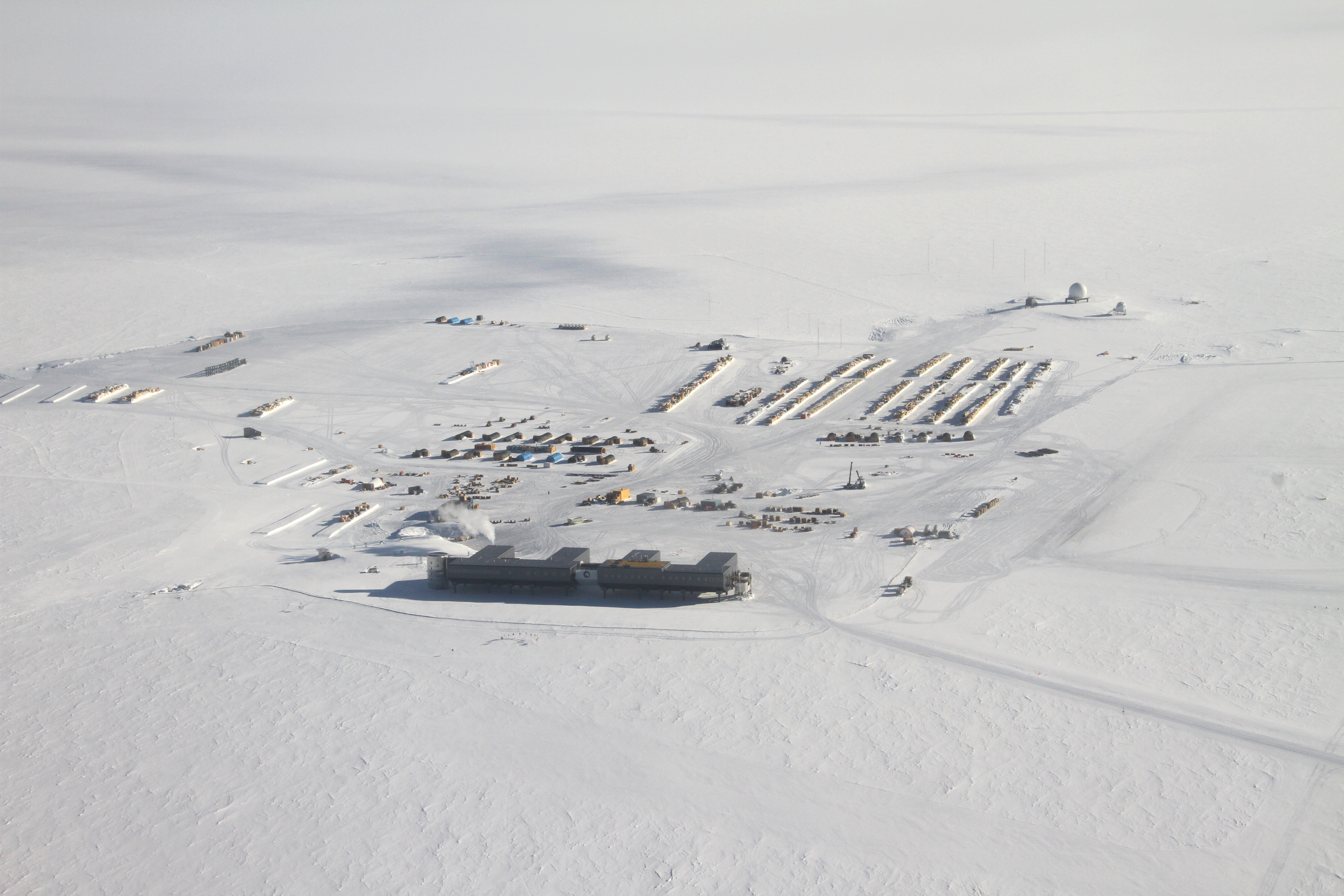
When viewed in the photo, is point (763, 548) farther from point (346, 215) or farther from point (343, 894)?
point (346, 215)

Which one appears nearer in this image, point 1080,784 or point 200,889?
point 200,889

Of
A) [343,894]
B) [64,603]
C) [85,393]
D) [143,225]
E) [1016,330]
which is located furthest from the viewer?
[143,225]

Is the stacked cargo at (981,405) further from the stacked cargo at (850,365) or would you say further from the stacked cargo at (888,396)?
the stacked cargo at (850,365)

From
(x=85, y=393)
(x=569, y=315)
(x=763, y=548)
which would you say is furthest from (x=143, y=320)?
(x=763, y=548)

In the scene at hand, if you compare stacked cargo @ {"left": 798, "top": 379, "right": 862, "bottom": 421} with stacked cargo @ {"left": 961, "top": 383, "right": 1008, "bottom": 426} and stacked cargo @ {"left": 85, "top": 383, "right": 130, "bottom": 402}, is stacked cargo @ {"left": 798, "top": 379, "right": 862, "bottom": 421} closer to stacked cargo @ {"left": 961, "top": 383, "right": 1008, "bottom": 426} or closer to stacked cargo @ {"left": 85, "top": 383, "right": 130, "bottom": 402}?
stacked cargo @ {"left": 961, "top": 383, "right": 1008, "bottom": 426}

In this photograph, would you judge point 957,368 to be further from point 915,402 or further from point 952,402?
point 915,402

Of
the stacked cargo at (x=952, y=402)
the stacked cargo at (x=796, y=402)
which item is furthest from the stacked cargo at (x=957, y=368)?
the stacked cargo at (x=796, y=402)

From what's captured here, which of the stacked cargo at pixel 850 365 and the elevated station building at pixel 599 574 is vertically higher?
the elevated station building at pixel 599 574

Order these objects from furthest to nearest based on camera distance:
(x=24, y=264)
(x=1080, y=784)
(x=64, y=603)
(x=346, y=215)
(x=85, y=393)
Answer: (x=346, y=215), (x=24, y=264), (x=85, y=393), (x=64, y=603), (x=1080, y=784)

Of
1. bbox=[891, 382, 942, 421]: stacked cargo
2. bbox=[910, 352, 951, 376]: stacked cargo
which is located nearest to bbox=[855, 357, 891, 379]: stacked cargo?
bbox=[910, 352, 951, 376]: stacked cargo
